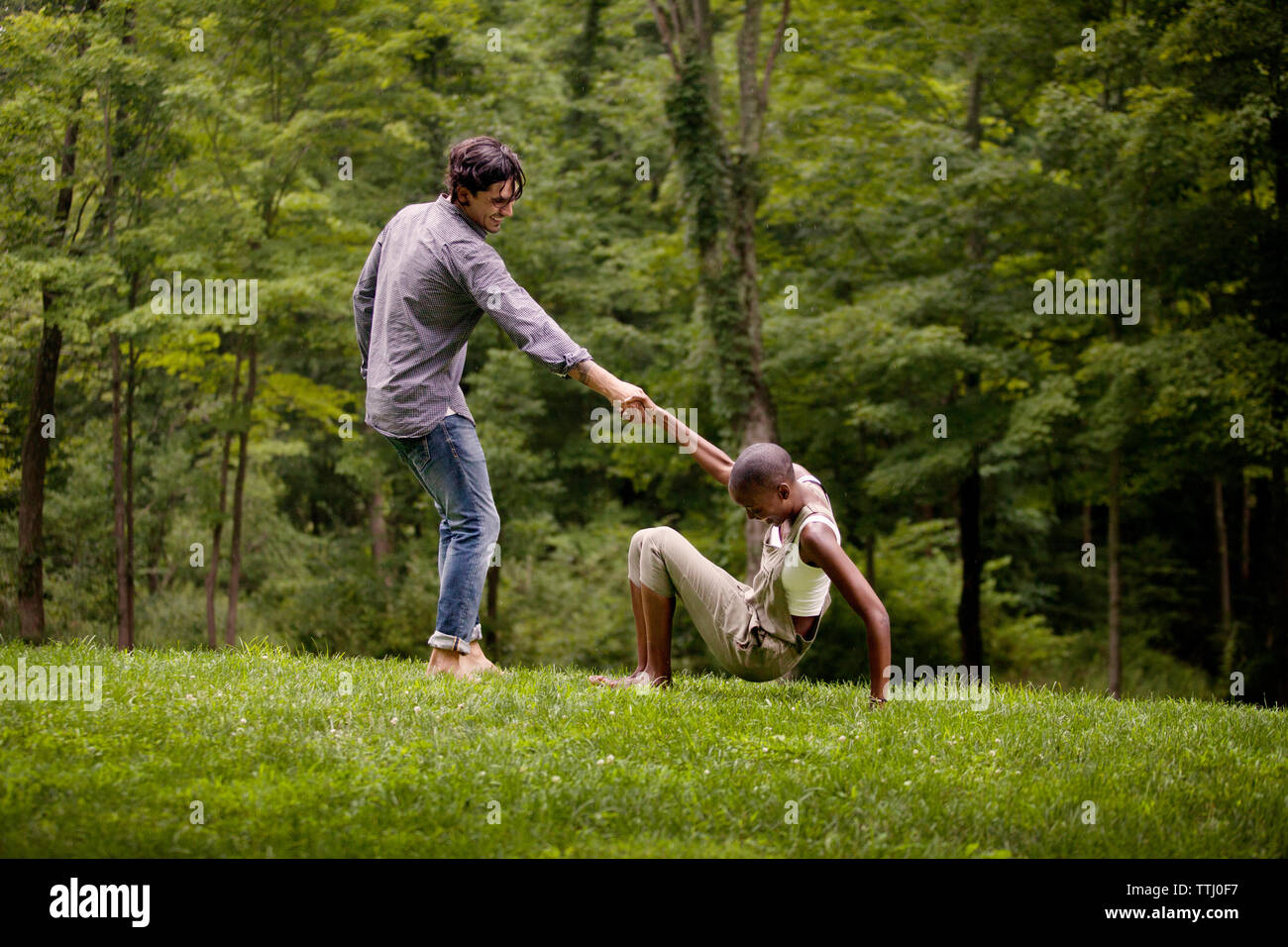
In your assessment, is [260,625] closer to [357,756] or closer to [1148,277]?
[1148,277]

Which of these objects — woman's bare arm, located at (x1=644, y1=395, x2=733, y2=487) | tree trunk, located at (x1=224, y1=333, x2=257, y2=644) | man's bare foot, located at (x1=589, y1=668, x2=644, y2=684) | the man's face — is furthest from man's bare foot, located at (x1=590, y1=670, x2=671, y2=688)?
tree trunk, located at (x1=224, y1=333, x2=257, y2=644)

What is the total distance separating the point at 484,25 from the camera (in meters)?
21.4

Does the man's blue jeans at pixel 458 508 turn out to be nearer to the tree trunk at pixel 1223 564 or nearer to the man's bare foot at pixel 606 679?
the man's bare foot at pixel 606 679

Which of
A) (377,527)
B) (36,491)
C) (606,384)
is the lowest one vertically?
(377,527)

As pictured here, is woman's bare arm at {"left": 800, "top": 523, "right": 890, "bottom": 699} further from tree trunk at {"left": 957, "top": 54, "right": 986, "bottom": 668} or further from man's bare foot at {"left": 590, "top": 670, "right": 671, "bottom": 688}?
tree trunk at {"left": 957, "top": 54, "right": 986, "bottom": 668}

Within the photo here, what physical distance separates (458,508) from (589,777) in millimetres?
2050

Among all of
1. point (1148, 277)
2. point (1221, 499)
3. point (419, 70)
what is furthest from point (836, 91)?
point (1221, 499)

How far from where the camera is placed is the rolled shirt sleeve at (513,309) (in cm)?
514

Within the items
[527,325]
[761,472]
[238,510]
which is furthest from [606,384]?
[238,510]

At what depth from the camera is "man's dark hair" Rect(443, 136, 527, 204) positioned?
5.38 meters

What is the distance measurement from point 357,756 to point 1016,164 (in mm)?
15468

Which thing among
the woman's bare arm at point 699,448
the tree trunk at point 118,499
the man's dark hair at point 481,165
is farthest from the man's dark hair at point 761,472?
the tree trunk at point 118,499

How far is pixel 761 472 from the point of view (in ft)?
16.9

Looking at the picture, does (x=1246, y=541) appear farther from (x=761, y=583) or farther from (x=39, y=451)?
(x=39, y=451)
